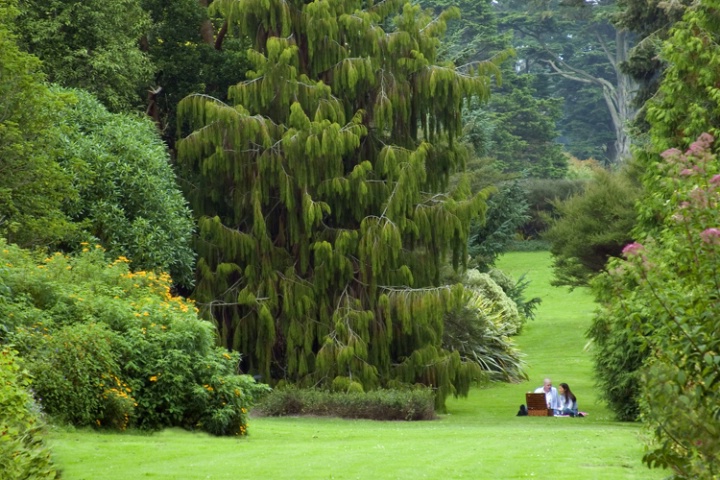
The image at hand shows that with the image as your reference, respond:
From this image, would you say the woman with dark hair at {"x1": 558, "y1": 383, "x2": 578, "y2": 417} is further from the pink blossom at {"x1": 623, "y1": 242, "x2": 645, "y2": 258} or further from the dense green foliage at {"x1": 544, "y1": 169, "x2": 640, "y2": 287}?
the pink blossom at {"x1": 623, "y1": 242, "x2": 645, "y2": 258}

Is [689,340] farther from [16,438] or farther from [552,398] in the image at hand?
[552,398]

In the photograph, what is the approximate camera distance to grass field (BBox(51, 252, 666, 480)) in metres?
11.9

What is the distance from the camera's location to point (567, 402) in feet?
77.4

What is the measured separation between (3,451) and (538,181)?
Result: 1958 inches

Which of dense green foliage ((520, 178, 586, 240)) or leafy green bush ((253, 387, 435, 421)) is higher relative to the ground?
dense green foliage ((520, 178, 586, 240))

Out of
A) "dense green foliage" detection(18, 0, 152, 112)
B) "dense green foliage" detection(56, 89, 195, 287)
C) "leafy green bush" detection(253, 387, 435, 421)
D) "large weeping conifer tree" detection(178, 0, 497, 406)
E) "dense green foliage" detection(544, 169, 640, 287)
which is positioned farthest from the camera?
"dense green foliage" detection(544, 169, 640, 287)

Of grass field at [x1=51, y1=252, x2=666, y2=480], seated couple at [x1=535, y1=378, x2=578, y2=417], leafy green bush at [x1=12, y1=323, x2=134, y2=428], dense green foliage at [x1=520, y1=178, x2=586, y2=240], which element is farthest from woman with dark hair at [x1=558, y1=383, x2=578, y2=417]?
dense green foliage at [x1=520, y1=178, x2=586, y2=240]

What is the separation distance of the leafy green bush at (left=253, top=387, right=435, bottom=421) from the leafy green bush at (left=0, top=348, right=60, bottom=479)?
35.5 ft

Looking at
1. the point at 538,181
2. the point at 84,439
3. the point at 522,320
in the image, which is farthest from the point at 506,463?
the point at 538,181

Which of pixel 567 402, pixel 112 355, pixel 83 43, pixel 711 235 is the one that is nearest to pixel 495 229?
pixel 567 402

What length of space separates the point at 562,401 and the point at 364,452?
10.8 meters

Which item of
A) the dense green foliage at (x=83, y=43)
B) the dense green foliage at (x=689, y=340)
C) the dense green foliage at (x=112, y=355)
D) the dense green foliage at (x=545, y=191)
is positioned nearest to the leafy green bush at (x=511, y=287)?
the dense green foliage at (x=83, y=43)

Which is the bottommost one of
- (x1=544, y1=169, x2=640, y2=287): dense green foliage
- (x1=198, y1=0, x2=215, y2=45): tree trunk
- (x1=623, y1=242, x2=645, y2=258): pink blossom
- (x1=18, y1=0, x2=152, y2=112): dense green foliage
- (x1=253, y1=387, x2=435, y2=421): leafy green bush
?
(x1=253, y1=387, x2=435, y2=421): leafy green bush

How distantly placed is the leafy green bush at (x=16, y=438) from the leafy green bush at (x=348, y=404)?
35.5 ft
